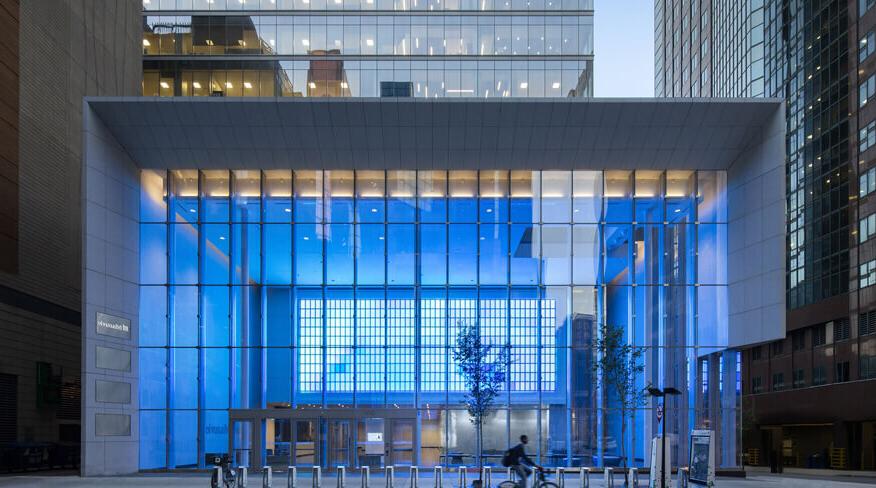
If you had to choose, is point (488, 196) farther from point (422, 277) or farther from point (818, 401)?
point (818, 401)

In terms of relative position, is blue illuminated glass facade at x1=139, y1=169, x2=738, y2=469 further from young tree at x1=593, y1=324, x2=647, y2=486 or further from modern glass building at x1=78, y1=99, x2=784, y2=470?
young tree at x1=593, y1=324, x2=647, y2=486

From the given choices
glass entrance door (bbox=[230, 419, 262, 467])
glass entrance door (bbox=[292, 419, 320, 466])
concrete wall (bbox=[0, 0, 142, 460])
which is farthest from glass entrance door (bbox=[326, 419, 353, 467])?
concrete wall (bbox=[0, 0, 142, 460])

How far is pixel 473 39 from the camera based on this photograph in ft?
190

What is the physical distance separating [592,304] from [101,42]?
96.1ft

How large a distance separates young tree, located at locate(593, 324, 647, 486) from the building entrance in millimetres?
7747

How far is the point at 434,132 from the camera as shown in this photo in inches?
1373

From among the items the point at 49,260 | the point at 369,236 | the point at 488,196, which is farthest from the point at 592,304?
the point at 49,260

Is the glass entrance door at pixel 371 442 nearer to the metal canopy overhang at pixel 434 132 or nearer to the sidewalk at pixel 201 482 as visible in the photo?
the sidewalk at pixel 201 482

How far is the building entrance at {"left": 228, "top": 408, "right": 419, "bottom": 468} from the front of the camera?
117ft

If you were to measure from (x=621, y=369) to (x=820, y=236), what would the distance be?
36892 mm

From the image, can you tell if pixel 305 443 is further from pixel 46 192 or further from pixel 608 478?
pixel 46 192

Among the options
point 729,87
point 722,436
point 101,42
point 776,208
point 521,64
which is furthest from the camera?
point 729,87

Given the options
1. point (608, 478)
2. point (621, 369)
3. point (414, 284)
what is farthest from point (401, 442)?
point (608, 478)

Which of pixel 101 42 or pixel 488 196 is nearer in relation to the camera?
pixel 488 196
